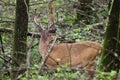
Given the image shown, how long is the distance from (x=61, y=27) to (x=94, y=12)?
2.41 metres

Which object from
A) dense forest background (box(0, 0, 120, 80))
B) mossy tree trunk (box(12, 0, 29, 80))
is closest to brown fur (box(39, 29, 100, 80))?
dense forest background (box(0, 0, 120, 80))

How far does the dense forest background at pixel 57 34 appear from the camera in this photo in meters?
6.49

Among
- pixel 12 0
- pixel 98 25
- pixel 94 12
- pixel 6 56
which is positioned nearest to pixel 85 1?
pixel 94 12

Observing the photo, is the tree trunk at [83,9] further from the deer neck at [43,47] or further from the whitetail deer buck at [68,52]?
the deer neck at [43,47]

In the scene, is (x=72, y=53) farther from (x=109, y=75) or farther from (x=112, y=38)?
(x=109, y=75)

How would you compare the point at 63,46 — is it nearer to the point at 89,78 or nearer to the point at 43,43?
the point at 43,43

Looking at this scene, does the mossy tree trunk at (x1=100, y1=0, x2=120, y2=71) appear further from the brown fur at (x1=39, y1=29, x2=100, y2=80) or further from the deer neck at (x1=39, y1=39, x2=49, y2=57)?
the deer neck at (x1=39, y1=39, x2=49, y2=57)

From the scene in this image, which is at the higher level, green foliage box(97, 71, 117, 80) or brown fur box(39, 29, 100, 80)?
green foliage box(97, 71, 117, 80)

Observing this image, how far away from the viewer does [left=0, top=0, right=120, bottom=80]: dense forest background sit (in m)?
6.49

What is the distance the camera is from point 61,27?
12125 mm

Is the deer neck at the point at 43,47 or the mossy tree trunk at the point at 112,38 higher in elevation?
the mossy tree trunk at the point at 112,38

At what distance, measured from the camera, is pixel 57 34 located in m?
10.8

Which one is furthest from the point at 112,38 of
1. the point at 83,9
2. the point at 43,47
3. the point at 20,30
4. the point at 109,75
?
the point at 83,9

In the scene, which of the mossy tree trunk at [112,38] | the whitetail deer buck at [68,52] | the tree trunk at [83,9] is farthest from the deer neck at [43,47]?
the tree trunk at [83,9]
